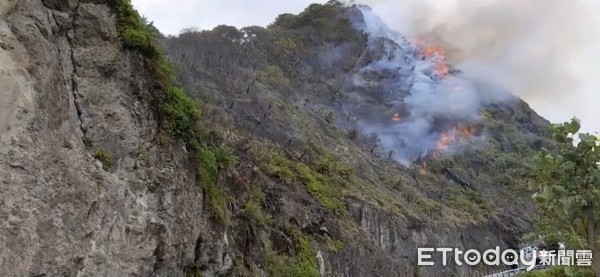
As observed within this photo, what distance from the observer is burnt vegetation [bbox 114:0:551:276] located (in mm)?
16906

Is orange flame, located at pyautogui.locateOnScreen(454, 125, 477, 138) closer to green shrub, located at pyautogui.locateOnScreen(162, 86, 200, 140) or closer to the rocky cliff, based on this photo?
the rocky cliff

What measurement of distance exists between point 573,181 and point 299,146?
1215 inches

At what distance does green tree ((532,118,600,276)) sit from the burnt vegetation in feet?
29.0

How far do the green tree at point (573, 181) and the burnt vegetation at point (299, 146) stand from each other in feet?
29.0

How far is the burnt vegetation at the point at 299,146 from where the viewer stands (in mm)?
16906

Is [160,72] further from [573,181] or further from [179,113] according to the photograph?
[573,181]

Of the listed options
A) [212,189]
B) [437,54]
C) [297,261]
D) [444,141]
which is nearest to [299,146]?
[297,261]

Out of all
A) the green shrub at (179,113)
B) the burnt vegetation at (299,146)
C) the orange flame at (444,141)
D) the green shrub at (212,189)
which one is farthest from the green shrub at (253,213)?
the orange flame at (444,141)

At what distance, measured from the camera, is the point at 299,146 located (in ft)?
131

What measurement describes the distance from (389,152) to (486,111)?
31.4 m

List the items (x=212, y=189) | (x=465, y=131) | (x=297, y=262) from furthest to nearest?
(x=465, y=131) < (x=297, y=262) < (x=212, y=189)

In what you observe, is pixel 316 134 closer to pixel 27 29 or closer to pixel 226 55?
pixel 226 55

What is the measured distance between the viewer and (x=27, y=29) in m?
10.6

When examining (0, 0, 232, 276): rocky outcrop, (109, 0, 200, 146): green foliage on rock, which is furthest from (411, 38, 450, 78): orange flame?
(0, 0, 232, 276): rocky outcrop
